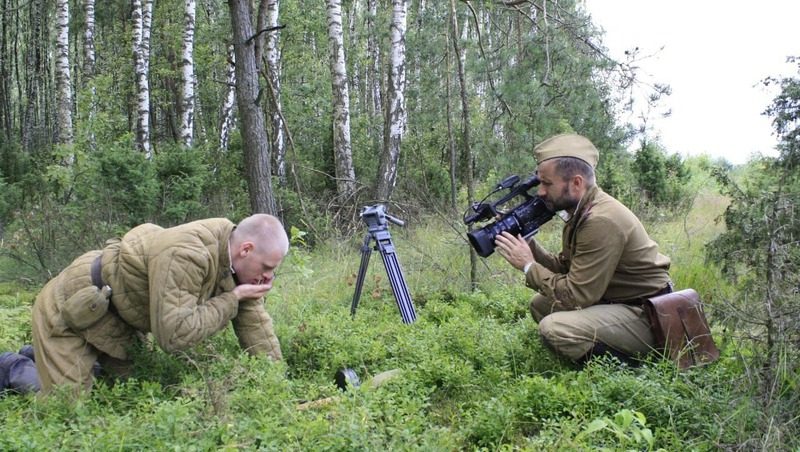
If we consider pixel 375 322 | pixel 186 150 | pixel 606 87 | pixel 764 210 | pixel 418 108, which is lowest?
pixel 375 322

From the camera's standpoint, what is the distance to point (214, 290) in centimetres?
412

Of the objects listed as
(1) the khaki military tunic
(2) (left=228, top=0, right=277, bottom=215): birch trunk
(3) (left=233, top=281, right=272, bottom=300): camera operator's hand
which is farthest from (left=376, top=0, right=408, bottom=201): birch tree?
(3) (left=233, top=281, right=272, bottom=300): camera operator's hand

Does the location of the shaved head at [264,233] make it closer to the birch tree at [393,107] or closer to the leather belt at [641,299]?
the leather belt at [641,299]

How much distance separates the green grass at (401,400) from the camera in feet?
9.55

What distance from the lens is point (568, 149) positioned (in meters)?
4.29

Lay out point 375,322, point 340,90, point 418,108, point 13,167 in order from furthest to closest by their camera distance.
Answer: point 418,108
point 13,167
point 340,90
point 375,322

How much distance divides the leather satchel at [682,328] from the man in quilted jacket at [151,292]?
2439 mm

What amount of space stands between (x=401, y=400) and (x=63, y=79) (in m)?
14.8

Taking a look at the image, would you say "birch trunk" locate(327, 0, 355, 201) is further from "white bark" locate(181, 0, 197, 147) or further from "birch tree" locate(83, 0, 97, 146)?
"birch tree" locate(83, 0, 97, 146)

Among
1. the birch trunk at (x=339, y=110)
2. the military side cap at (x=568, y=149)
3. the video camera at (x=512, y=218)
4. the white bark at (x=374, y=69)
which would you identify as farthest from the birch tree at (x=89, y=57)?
the military side cap at (x=568, y=149)

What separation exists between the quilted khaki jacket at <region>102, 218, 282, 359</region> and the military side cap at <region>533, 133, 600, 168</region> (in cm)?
220

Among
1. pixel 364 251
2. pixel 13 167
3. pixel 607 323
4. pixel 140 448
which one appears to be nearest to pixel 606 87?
pixel 364 251

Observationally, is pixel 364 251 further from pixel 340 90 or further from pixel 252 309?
pixel 340 90

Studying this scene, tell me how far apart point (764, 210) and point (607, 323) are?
1.17 metres
